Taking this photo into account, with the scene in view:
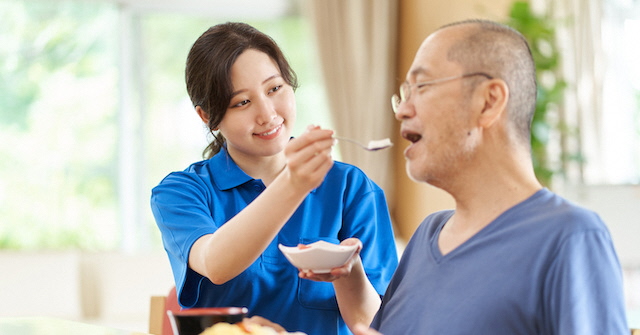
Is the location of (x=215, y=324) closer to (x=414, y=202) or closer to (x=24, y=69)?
(x=414, y=202)

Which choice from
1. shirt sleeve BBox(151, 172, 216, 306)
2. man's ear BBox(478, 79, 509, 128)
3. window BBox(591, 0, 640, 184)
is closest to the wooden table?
shirt sleeve BBox(151, 172, 216, 306)

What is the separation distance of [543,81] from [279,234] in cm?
222

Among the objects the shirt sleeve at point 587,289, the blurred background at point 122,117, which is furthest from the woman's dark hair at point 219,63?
the blurred background at point 122,117

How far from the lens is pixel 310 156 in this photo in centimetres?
134

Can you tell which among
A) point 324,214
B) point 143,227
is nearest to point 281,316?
point 324,214

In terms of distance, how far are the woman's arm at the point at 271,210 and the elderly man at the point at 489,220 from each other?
162mm

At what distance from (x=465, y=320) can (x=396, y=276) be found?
35 centimetres

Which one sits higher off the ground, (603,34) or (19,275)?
(603,34)

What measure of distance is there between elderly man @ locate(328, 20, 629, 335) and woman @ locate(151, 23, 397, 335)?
0.28m

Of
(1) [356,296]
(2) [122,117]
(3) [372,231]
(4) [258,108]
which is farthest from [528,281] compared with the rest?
(2) [122,117]

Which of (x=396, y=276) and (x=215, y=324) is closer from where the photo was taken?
(x=215, y=324)

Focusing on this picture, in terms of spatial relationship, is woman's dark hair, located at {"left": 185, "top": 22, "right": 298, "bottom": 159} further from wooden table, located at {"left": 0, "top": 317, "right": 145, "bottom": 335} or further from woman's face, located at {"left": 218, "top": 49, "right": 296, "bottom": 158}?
wooden table, located at {"left": 0, "top": 317, "right": 145, "bottom": 335}

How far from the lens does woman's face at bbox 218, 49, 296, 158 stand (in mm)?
1689

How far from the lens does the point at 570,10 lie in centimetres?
349
